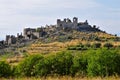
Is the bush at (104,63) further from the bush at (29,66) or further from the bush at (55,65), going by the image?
the bush at (29,66)

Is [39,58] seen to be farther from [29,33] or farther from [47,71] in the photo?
[29,33]

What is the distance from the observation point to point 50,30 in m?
175

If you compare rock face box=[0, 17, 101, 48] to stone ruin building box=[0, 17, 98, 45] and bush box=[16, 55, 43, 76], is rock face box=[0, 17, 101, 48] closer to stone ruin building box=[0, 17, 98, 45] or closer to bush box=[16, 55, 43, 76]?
stone ruin building box=[0, 17, 98, 45]

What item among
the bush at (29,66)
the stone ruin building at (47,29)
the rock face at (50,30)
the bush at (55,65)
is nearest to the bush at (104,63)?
the bush at (55,65)

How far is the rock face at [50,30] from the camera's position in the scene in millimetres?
170000

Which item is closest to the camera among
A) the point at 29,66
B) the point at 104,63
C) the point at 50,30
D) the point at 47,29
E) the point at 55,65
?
the point at 104,63

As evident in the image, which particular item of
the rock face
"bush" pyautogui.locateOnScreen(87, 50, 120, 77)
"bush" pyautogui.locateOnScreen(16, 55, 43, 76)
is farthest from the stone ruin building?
"bush" pyautogui.locateOnScreen(87, 50, 120, 77)

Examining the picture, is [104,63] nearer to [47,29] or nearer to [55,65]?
[55,65]

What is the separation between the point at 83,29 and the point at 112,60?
136 meters

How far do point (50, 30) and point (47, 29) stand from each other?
4.83m

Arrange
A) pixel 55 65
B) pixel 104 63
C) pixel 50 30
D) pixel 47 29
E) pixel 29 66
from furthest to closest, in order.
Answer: pixel 47 29 < pixel 50 30 < pixel 29 66 < pixel 55 65 < pixel 104 63

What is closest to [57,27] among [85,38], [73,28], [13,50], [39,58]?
[73,28]

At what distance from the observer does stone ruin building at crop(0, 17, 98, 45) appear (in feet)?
565

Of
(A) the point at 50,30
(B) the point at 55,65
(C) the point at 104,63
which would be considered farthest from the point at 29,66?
(A) the point at 50,30
